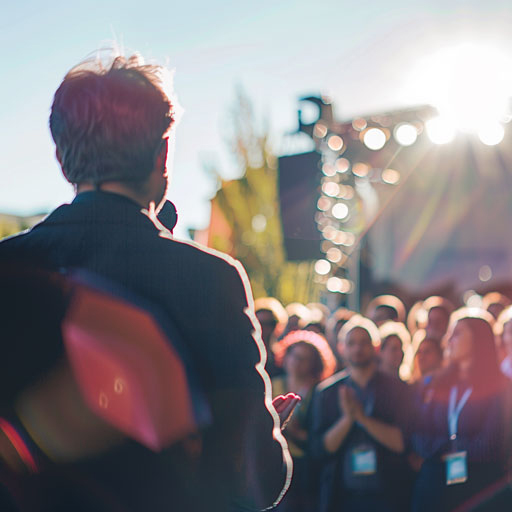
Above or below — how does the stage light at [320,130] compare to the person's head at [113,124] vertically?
above

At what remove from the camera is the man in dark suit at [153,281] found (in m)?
1.06

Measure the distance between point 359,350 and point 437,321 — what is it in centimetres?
181

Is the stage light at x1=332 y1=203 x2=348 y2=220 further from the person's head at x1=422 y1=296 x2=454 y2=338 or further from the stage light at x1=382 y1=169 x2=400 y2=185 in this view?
the person's head at x1=422 y1=296 x2=454 y2=338

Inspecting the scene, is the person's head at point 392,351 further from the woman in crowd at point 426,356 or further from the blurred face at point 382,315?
the blurred face at point 382,315

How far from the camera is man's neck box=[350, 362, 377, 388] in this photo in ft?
12.9

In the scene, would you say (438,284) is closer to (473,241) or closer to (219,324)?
(473,241)

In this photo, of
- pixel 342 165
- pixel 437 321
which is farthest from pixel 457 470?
pixel 342 165

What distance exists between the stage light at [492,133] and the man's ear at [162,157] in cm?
1018

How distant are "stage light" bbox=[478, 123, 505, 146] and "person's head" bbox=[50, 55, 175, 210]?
10.2 m

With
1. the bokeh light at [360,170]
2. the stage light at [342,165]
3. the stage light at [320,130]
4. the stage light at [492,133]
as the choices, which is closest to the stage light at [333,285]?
the bokeh light at [360,170]

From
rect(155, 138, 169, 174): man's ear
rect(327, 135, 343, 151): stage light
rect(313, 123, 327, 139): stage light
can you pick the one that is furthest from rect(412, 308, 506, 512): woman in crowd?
rect(327, 135, 343, 151): stage light

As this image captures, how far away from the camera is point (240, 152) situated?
19.4 m

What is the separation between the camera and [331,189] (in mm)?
12344

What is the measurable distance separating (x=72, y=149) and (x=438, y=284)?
1511 centimetres
